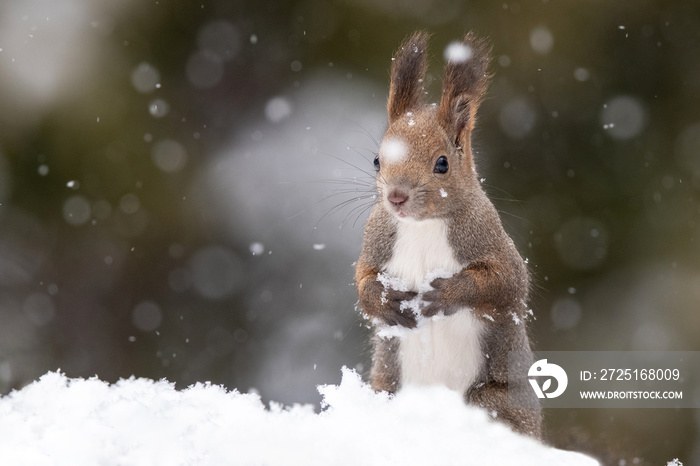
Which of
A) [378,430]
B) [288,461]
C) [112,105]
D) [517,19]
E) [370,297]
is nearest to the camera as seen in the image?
[288,461]

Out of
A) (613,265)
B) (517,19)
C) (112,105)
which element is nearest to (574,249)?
(613,265)

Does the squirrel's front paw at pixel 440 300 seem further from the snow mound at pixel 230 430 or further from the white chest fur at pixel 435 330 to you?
the snow mound at pixel 230 430

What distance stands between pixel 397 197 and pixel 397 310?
0.93 ft

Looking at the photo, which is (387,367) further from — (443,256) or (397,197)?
(397,197)

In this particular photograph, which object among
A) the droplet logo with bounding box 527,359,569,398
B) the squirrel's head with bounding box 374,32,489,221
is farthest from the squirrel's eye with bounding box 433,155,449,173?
the droplet logo with bounding box 527,359,569,398

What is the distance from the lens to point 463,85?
1.86 meters

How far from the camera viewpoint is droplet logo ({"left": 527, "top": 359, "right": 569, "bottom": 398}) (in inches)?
76.6

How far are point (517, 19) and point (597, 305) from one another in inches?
54.7

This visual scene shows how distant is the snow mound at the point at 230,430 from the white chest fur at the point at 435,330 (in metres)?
0.16

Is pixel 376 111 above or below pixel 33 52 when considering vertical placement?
below

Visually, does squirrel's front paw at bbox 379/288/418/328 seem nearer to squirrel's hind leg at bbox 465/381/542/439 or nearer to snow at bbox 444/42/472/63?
squirrel's hind leg at bbox 465/381/542/439

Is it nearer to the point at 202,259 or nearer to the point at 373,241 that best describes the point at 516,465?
the point at 373,241

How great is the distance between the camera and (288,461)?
1.38 metres

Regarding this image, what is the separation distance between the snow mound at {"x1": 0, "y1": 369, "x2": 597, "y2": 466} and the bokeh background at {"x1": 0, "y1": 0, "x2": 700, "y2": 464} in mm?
1489
